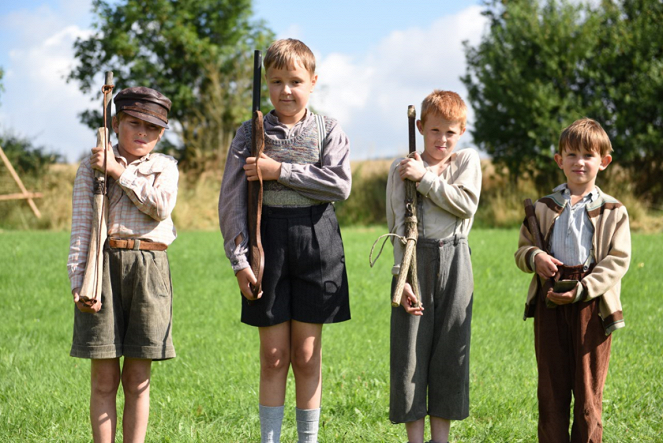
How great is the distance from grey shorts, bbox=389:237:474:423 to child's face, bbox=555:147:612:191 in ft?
2.21

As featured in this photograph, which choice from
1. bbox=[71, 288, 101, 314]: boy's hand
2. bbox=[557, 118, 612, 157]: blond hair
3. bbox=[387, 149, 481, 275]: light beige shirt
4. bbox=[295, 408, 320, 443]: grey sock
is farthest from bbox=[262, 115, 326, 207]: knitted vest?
bbox=[557, 118, 612, 157]: blond hair

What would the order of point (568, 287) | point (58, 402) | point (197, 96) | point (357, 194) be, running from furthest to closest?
point (197, 96) < point (357, 194) < point (58, 402) < point (568, 287)

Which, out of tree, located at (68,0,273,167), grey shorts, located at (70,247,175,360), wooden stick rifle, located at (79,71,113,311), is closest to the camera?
wooden stick rifle, located at (79,71,113,311)

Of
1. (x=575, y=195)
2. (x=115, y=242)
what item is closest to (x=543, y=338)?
(x=575, y=195)

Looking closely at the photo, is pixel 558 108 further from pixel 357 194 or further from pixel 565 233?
pixel 565 233

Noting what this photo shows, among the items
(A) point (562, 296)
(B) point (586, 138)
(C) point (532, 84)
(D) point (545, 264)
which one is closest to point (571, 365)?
(A) point (562, 296)

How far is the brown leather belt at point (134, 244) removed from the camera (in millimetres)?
3264

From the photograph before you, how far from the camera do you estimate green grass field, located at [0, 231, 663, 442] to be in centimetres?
414

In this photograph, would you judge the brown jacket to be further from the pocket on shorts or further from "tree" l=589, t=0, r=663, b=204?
"tree" l=589, t=0, r=663, b=204

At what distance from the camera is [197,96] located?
890 inches

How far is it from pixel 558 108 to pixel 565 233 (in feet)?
45.7

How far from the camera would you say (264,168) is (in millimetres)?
3260

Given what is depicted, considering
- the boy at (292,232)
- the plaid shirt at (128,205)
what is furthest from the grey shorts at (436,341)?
the plaid shirt at (128,205)

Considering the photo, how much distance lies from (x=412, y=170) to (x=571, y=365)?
1252 mm
